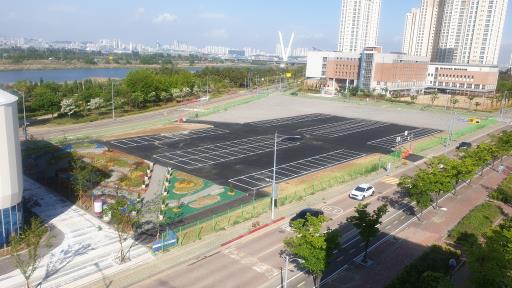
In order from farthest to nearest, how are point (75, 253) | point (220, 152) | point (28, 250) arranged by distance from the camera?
point (220, 152), point (75, 253), point (28, 250)

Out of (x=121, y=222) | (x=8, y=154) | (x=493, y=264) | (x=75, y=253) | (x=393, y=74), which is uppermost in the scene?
(x=393, y=74)

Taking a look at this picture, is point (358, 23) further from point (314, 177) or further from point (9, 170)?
point (9, 170)

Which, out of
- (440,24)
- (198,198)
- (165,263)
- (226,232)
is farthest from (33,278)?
(440,24)

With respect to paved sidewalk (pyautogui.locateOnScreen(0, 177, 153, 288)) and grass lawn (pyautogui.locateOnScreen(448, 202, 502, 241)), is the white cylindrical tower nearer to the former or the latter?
paved sidewalk (pyautogui.locateOnScreen(0, 177, 153, 288))

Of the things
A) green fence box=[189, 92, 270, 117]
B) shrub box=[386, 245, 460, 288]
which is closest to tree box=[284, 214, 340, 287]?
shrub box=[386, 245, 460, 288]

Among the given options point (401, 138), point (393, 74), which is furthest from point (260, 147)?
point (393, 74)

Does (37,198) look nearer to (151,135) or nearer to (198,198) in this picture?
(198,198)

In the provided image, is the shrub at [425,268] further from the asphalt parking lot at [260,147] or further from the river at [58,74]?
the river at [58,74]

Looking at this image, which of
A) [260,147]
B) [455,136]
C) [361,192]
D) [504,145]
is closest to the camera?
[361,192]

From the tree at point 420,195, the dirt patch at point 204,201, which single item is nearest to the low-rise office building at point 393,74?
the dirt patch at point 204,201
